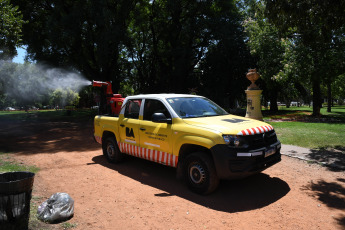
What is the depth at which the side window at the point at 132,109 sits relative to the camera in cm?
640

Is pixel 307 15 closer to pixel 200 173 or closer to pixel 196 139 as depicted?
pixel 196 139

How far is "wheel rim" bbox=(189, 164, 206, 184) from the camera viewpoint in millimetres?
4699

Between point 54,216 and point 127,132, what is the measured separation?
300cm

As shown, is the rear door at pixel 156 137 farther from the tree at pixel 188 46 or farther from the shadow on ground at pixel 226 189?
the tree at pixel 188 46

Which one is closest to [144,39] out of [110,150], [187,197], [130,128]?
[110,150]

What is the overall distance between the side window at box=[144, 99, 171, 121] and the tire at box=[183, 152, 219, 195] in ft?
4.59

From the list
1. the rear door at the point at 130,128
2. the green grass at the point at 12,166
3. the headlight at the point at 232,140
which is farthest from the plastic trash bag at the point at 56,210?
the green grass at the point at 12,166

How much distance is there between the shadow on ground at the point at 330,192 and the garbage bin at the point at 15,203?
466 cm

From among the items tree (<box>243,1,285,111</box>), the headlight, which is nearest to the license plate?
the headlight

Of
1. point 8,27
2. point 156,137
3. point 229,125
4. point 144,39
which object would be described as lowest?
point 156,137

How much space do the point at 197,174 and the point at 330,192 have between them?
2.75m

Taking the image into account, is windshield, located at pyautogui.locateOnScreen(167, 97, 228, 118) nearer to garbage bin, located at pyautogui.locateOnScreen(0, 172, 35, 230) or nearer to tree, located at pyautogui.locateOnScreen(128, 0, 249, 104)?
garbage bin, located at pyautogui.locateOnScreen(0, 172, 35, 230)

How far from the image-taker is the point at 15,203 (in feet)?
10.5

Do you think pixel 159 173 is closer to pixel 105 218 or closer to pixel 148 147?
pixel 148 147
